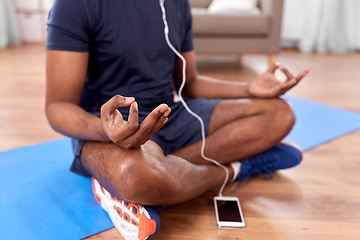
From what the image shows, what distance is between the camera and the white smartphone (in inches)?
Result: 30.2

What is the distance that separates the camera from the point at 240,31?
2.36 m

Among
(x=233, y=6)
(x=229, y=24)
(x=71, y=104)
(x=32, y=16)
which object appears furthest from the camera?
(x=32, y=16)

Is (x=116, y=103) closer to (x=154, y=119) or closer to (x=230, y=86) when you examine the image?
(x=154, y=119)

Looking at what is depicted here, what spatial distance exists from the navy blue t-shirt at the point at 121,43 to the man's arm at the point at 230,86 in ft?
0.45

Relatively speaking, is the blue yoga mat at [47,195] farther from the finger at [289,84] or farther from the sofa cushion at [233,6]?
the sofa cushion at [233,6]

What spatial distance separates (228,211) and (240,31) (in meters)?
1.81

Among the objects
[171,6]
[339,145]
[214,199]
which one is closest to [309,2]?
[339,145]

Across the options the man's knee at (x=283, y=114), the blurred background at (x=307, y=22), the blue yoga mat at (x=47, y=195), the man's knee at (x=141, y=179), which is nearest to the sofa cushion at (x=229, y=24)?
the blurred background at (x=307, y=22)

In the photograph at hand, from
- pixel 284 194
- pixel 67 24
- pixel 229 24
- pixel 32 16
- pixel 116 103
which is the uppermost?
pixel 67 24

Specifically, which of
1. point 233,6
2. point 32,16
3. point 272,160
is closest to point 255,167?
point 272,160

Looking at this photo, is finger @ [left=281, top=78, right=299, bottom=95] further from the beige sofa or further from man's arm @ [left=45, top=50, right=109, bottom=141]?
the beige sofa

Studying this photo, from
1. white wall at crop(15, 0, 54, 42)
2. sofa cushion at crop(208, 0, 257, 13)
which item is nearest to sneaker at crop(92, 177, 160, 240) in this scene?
sofa cushion at crop(208, 0, 257, 13)

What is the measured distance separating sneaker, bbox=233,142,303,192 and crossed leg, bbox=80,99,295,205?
0.04 m

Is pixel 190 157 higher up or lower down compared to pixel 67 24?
lower down
